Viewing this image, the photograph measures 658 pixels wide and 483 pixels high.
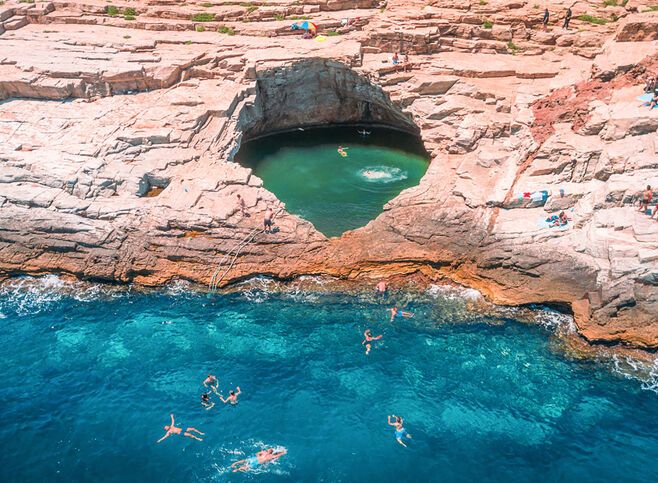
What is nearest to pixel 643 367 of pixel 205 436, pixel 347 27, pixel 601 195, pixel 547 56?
pixel 601 195

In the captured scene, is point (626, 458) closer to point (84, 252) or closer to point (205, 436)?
point (205, 436)

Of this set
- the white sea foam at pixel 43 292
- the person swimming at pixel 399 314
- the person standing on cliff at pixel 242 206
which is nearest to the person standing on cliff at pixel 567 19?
the person swimming at pixel 399 314

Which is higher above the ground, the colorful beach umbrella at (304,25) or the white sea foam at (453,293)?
the colorful beach umbrella at (304,25)

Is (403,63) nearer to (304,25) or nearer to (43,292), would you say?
(304,25)

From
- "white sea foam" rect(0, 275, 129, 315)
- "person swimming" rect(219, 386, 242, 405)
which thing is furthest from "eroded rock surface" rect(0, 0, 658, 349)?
"person swimming" rect(219, 386, 242, 405)

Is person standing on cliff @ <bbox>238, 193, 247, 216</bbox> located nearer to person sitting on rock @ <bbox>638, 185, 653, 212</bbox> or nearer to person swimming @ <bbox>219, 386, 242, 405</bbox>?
person swimming @ <bbox>219, 386, 242, 405</bbox>

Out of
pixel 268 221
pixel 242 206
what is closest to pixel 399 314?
pixel 268 221

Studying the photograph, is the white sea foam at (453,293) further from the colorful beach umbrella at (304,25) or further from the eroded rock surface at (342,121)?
the colorful beach umbrella at (304,25)
